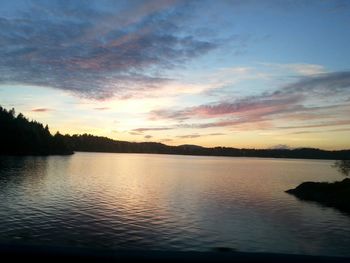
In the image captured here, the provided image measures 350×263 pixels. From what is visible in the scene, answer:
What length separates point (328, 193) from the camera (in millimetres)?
69062

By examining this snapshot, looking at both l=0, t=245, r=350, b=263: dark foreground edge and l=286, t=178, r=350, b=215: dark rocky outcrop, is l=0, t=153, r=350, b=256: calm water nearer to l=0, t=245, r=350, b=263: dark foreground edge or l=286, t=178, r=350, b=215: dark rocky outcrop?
l=286, t=178, r=350, b=215: dark rocky outcrop

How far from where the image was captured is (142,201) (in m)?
57.2

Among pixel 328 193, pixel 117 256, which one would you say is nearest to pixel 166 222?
pixel 117 256

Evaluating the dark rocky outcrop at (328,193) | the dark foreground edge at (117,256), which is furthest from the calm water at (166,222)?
the dark foreground edge at (117,256)

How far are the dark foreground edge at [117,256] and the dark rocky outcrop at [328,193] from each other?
5555 cm

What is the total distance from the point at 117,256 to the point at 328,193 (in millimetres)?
69556

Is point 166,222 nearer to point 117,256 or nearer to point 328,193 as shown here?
point 117,256

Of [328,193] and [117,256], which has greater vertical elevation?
[117,256]

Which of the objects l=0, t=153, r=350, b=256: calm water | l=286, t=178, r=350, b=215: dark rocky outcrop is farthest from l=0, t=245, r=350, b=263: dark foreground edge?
l=286, t=178, r=350, b=215: dark rocky outcrop

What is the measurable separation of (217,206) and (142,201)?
39.0 ft

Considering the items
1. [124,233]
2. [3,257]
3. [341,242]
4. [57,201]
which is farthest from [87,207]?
[3,257]

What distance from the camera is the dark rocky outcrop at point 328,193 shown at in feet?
203

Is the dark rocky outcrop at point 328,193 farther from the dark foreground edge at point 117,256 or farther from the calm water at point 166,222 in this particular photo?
the dark foreground edge at point 117,256

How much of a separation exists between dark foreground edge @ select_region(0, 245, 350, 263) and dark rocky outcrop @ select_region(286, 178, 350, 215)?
182 ft
